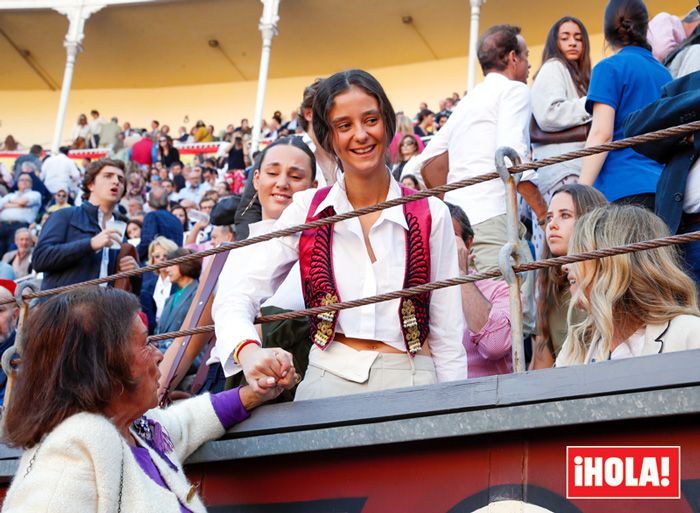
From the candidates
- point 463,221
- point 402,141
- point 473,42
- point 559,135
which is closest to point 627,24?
point 559,135

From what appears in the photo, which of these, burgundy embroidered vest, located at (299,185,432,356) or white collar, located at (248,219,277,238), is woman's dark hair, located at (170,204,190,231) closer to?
white collar, located at (248,219,277,238)

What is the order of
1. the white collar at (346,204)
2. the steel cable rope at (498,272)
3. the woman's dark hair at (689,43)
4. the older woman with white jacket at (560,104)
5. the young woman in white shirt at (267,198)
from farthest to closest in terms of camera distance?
the older woman with white jacket at (560,104) < the woman's dark hair at (689,43) < the young woman in white shirt at (267,198) < the white collar at (346,204) < the steel cable rope at (498,272)

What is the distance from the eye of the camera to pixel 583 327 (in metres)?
3.48

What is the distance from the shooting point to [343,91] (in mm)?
3527

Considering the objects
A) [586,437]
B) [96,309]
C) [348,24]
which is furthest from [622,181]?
[348,24]

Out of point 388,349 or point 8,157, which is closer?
point 388,349

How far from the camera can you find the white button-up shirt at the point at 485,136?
18.5ft

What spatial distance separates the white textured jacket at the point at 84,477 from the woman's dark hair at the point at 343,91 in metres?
1.29

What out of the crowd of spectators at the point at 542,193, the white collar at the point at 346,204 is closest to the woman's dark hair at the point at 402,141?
the crowd of spectators at the point at 542,193

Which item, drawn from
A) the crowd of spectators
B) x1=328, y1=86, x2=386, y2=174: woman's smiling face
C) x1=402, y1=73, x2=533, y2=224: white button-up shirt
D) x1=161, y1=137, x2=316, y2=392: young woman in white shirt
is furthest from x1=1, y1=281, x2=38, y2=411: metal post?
x1=402, y1=73, x2=533, y2=224: white button-up shirt

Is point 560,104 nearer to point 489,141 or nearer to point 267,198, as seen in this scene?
point 489,141

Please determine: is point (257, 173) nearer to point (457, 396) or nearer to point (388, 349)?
point (388, 349)

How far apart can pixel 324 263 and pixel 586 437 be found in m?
1.04

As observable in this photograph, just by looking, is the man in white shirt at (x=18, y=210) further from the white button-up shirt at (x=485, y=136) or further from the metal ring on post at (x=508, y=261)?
the metal ring on post at (x=508, y=261)
